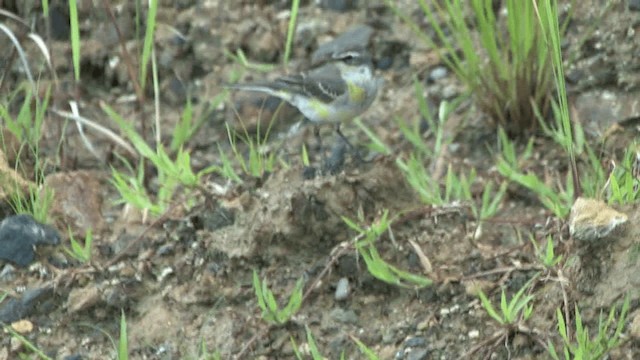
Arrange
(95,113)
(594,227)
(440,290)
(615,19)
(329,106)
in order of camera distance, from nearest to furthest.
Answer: (594,227) < (440,290) < (329,106) < (615,19) < (95,113)

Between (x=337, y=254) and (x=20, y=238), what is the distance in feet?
3.87

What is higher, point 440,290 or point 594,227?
point 594,227

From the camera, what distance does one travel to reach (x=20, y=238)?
468 cm

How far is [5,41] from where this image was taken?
245 inches

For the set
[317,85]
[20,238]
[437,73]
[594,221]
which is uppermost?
[594,221]

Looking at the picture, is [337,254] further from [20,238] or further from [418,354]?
[20,238]

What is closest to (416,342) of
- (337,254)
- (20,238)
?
(337,254)

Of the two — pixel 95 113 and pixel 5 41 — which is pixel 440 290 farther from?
pixel 5 41

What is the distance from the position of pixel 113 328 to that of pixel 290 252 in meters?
0.67

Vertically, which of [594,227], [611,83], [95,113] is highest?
[594,227]

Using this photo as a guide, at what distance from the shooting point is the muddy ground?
4137mm

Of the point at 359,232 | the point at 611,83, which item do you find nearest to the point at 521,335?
the point at 359,232

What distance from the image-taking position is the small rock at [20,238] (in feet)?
15.3

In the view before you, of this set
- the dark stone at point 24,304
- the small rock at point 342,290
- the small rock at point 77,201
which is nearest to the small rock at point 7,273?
the dark stone at point 24,304
